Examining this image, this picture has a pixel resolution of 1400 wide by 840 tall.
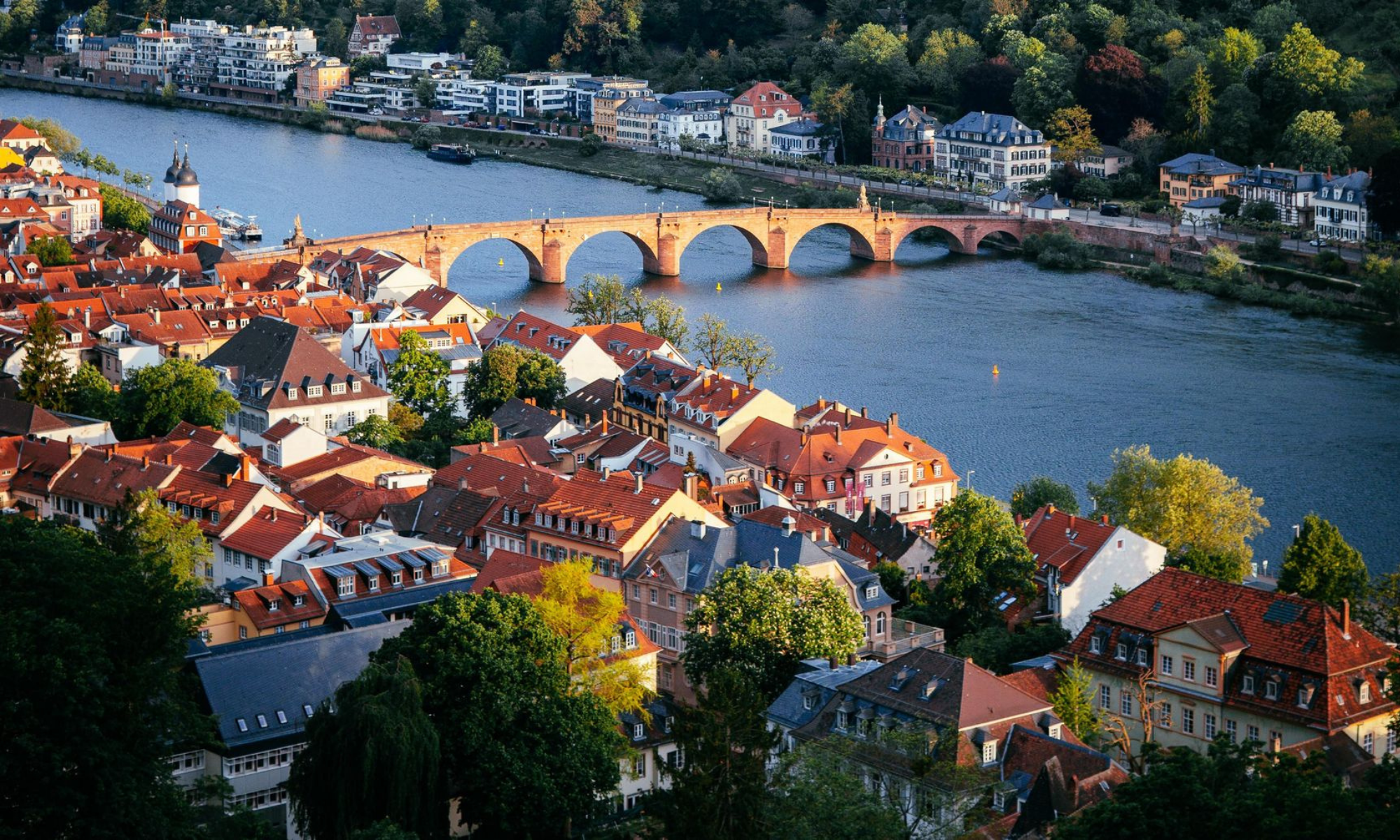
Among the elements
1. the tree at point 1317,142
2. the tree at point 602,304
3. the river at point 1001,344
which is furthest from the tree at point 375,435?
the tree at point 1317,142

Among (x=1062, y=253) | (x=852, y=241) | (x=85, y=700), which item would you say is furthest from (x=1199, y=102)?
(x=85, y=700)

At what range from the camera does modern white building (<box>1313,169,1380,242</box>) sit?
8675cm

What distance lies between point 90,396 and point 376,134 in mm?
78612

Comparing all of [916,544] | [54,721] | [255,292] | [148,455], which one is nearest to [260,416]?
[148,455]

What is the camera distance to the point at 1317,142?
94.4m

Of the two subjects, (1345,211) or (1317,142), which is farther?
(1317,142)

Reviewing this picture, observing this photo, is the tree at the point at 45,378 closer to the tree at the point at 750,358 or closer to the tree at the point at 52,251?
the tree at the point at 52,251

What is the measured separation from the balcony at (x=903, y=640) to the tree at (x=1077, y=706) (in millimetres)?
4014

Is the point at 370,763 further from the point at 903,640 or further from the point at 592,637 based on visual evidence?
the point at 903,640

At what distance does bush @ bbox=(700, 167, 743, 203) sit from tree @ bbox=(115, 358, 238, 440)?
53.8 metres

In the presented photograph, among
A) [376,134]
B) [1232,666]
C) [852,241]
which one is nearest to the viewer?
[1232,666]

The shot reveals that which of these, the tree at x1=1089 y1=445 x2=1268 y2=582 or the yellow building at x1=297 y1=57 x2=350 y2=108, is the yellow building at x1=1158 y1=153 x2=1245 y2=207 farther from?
the yellow building at x1=297 y1=57 x2=350 y2=108

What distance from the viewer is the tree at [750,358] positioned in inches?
2510

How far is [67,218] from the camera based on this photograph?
80.4 meters
